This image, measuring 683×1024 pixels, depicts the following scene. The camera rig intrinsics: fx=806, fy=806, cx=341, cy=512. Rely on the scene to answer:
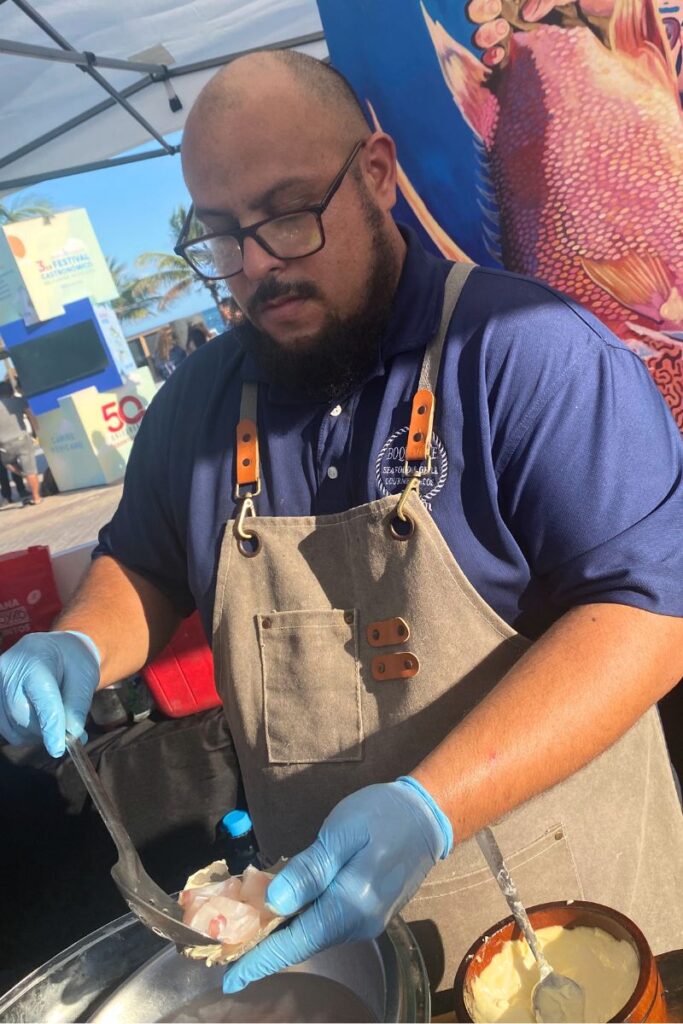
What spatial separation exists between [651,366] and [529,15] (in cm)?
72

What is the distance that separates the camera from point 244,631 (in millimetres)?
1299

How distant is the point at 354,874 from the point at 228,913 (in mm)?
181

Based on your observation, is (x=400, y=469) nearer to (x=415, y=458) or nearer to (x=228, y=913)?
(x=415, y=458)

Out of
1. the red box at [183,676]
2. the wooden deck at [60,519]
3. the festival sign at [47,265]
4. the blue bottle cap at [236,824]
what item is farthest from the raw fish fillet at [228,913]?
the festival sign at [47,265]

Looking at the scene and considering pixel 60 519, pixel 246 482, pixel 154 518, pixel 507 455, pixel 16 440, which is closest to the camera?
pixel 507 455

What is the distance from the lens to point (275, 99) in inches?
50.6

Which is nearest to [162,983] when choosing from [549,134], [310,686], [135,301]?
[310,686]

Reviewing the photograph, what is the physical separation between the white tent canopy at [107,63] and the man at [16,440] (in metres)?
3.52

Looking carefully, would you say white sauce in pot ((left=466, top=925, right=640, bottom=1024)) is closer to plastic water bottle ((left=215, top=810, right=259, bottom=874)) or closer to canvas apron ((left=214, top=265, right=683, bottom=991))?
canvas apron ((left=214, top=265, right=683, bottom=991))

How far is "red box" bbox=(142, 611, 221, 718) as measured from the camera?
2609mm

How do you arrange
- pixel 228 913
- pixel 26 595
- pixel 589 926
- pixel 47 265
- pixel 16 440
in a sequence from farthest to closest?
1. pixel 16 440
2. pixel 47 265
3. pixel 26 595
4. pixel 228 913
5. pixel 589 926

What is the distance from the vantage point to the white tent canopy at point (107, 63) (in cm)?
420

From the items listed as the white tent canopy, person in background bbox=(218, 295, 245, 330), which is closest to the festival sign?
the white tent canopy

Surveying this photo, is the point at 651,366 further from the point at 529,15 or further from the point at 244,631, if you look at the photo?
the point at 244,631
